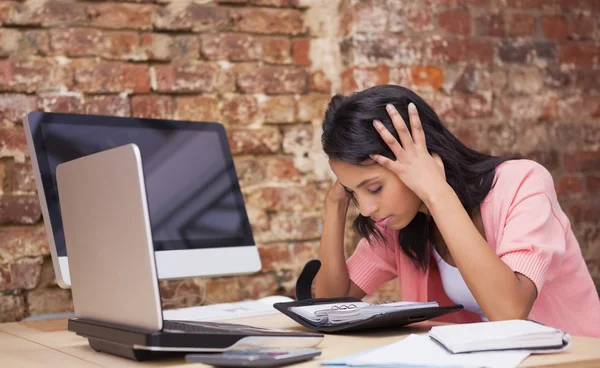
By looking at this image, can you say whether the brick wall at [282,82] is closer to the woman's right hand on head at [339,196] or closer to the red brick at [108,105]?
the red brick at [108,105]

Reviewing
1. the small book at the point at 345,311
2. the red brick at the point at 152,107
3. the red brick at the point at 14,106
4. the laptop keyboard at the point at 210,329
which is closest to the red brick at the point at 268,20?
the red brick at the point at 152,107

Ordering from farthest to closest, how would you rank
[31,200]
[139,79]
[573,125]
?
[573,125] < [139,79] < [31,200]

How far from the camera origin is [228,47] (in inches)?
97.5

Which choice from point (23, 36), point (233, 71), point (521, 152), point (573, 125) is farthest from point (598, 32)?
point (23, 36)

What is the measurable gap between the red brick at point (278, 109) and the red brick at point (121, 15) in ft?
1.42

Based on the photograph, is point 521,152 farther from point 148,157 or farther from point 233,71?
point 148,157

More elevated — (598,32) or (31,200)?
(598,32)

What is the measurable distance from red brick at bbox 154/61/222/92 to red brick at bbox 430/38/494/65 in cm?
72

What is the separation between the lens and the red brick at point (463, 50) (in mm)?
2602

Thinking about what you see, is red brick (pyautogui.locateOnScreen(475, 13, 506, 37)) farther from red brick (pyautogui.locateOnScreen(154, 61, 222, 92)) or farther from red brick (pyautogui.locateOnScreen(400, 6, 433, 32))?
red brick (pyautogui.locateOnScreen(154, 61, 222, 92))

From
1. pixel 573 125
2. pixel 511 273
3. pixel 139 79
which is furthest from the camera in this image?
pixel 573 125

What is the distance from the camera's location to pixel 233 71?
248 centimetres

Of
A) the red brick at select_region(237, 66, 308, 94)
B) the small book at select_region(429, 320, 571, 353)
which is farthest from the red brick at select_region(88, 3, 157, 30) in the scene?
the small book at select_region(429, 320, 571, 353)

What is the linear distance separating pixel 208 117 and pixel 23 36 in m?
0.58
